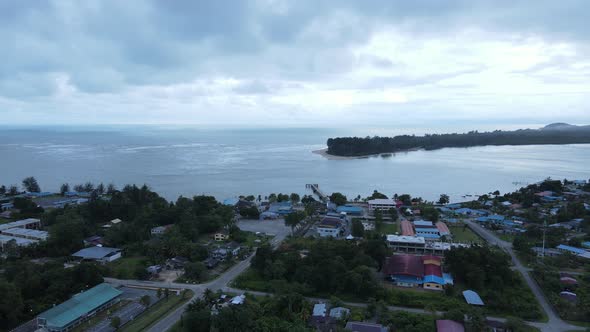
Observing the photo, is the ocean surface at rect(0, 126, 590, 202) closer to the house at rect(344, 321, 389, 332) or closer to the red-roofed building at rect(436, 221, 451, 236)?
the red-roofed building at rect(436, 221, 451, 236)

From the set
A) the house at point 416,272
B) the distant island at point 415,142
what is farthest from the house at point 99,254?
the distant island at point 415,142

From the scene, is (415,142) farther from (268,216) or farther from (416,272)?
(416,272)

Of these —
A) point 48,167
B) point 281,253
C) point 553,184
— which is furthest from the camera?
point 48,167

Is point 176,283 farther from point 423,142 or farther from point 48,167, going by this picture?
point 423,142

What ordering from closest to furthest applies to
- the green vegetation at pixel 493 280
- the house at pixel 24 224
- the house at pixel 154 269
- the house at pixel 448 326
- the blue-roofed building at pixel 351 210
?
the house at pixel 448 326 → the green vegetation at pixel 493 280 → the house at pixel 154 269 → the house at pixel 24 224 → the blue-roofed building at pixel 351 210

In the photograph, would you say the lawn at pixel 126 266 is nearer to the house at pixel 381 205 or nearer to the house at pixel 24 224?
the house at pixel 24 224

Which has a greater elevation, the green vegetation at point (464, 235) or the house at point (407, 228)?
the house at point (407, 228)

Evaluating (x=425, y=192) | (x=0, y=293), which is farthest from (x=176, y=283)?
(x=425, y=192)
